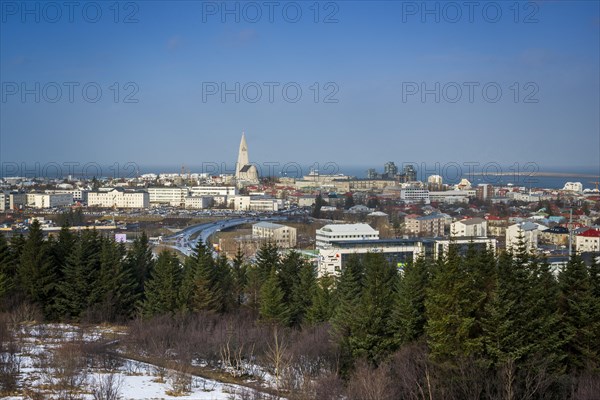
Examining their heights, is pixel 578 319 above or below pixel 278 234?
above

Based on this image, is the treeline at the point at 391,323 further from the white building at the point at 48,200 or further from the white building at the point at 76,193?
the white building at the point at 76,193

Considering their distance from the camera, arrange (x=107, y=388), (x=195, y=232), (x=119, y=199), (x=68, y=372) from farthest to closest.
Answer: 1. (x=119, y=199)
2. (x=195, y=232)
3. (x=68, y=372)
4. (x=107, y=388)

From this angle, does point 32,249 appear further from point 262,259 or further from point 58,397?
point 58,397

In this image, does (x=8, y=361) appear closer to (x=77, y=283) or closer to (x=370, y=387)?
(x=370, y=387)

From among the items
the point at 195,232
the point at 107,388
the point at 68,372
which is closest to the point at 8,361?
the point at 68,372

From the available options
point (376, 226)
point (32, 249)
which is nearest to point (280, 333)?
point (32, 249)

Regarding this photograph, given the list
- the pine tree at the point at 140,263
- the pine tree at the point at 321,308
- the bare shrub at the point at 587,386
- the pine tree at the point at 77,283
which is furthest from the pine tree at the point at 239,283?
the bare shrub at the point at 587,386

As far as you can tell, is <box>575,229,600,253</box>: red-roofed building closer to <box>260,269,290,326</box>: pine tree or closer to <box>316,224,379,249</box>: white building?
<box>316,224,379,249</box>: white building

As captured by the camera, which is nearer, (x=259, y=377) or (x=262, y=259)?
(x=259, y=377)
